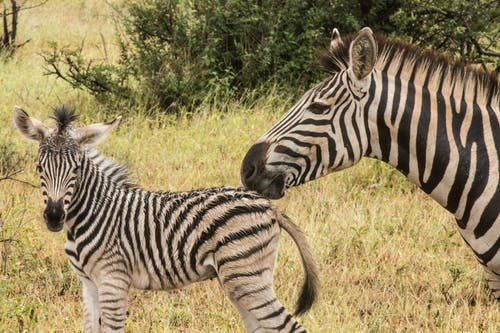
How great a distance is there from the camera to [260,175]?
4.63m

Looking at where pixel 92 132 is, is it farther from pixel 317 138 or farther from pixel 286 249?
pixel 286 249

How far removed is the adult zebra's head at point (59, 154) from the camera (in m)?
4.52

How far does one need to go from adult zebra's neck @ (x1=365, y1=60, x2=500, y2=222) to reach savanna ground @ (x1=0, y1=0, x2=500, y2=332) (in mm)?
1138

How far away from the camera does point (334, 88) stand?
4590 millimetres

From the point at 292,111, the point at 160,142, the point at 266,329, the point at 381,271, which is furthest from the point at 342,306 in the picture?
the point at 160,142

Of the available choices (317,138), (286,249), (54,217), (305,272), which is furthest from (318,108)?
(286,249)

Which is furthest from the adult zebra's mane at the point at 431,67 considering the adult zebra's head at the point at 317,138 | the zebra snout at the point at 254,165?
the zebra snout at the point at 254,165

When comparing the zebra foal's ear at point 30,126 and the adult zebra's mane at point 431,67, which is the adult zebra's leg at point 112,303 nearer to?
the zebra foal's ear at point 30,126

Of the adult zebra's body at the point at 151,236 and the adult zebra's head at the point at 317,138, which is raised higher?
the adult zebra's head at the point at 317,138

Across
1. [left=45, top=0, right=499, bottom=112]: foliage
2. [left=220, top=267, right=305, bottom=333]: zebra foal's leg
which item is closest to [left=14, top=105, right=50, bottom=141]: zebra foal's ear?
[left=220, top=267, right=305, bottom=333]: zebra foal's leg

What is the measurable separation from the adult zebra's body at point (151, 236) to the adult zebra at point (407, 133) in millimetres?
A: 292

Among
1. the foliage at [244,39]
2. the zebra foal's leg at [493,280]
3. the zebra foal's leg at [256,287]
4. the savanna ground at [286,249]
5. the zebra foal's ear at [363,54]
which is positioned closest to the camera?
the zebra foal's ear at [363,54]

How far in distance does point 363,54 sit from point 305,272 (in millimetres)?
1367

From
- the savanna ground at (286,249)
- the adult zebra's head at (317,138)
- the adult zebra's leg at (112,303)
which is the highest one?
the adult zebra's head at (317,138)
